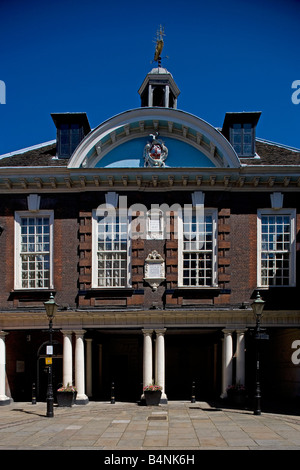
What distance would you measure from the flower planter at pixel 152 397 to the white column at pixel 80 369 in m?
2.69

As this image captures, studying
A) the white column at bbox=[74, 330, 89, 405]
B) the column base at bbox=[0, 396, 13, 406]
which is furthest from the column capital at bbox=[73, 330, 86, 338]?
the column base at bbox=[0, 396, 13, 406]

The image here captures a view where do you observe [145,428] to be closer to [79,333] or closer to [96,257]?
[79,333]

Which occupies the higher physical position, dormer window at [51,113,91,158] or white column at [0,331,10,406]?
dormer window at [51,113,91,158]

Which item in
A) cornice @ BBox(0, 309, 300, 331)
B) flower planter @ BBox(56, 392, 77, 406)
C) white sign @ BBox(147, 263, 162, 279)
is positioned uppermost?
white sign @ BBox(147, 263, 162, 279)

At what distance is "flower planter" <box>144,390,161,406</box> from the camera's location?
20359 mm

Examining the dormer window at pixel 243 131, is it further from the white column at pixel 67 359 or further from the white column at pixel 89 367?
the white column at pixel 67 359

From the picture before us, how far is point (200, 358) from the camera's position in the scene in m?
26.9

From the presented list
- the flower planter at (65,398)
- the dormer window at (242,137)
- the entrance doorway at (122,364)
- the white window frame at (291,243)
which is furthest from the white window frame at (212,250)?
the flower planter at (65,398)

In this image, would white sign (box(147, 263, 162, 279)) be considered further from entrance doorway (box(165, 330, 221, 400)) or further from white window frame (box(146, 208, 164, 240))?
entrance doorway (box(165, 330, 221, 400))

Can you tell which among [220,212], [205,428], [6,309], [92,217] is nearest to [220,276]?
[220,212]

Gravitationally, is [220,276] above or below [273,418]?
above

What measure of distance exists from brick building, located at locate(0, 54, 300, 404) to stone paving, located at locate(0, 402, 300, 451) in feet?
6.14

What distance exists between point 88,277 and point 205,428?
879cm

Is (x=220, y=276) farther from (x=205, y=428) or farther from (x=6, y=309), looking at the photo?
(x=6, y=309)
